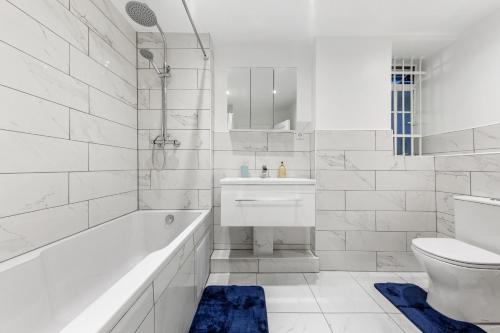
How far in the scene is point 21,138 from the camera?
1107 mm

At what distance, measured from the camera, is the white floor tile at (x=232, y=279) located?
6.64ft

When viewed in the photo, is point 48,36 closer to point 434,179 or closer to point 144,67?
point 144,67

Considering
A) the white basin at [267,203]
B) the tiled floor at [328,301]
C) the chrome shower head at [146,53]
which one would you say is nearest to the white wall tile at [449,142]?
the tiled floor at [328,301]

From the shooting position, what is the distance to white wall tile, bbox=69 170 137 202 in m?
1.44

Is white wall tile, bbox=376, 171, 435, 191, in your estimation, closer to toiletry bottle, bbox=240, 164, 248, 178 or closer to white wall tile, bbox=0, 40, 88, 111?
toiletry bottle, bbox=240, 164, 248, 178

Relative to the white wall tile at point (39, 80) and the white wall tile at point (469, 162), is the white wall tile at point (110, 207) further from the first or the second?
the white wall tile at point (469, 162)

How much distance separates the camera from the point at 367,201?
2275mm

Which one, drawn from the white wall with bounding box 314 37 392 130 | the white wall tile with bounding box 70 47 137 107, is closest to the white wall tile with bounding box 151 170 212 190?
the white wall tile with bounding box 70 47 137 107

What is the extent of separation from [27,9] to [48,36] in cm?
13

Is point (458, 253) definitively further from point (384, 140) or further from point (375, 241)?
point (384, 140)

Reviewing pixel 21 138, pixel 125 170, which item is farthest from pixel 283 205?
pixel 21 138

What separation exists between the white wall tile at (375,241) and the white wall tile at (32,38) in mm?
2598

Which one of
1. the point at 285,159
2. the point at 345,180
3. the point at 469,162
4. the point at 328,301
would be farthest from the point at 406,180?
the point at 328,301

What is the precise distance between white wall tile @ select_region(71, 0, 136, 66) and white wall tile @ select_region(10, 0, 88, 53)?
7 cm
